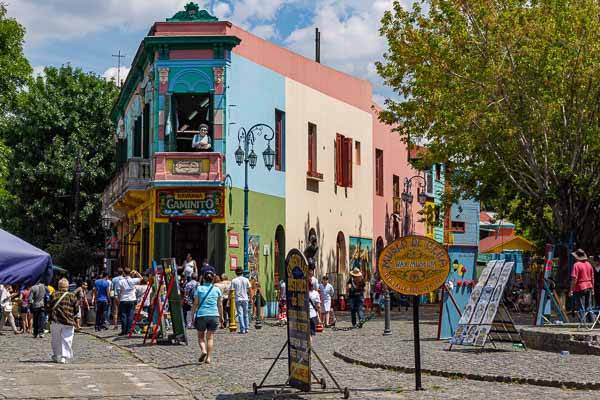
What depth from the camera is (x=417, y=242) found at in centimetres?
1309

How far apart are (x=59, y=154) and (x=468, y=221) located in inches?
902

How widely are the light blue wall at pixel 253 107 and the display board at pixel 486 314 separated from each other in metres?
14.4

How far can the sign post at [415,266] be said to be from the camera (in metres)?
13.0

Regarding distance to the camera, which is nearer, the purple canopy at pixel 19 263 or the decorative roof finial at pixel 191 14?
the purple canopy at pixel 19 263

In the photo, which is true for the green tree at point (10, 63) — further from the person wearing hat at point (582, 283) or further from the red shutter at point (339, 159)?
the person wearing hat at point (582, 283)

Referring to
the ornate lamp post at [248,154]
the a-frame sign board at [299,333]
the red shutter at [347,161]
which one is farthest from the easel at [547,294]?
the red shutter at [347,161]

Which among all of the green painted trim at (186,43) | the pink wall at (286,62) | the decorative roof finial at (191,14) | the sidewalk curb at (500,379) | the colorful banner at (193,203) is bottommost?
the sidewalk curb at (500,379)

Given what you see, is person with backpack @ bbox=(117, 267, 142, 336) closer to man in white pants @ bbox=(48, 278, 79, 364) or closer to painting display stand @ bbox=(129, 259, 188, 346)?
painting display stand @ bbox=(129, 259, 188, 346)

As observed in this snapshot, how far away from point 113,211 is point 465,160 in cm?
1532

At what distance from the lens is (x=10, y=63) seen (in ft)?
116

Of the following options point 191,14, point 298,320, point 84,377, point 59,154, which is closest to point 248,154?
point 191,14

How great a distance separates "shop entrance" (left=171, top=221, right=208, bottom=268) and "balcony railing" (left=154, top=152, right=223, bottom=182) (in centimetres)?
156

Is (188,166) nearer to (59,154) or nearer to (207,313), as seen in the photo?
(207,313)

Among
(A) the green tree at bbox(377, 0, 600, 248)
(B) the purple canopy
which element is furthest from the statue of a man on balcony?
(B) the purple canopy
